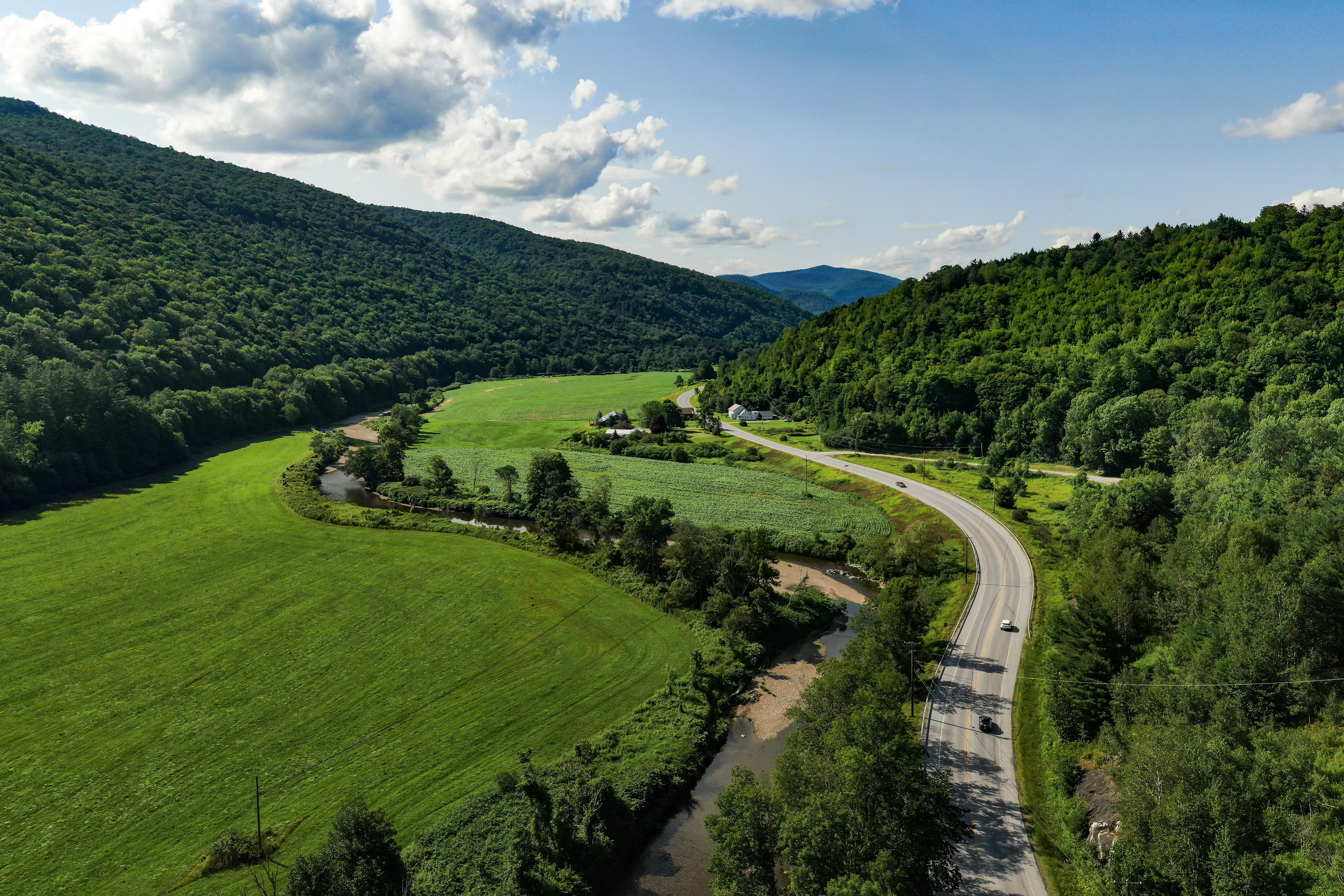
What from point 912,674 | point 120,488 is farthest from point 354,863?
point 120,488

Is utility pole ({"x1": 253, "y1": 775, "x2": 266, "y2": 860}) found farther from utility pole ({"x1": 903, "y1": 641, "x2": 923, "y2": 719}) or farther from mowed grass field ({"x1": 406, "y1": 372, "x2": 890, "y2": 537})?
mowed grass field ({"x1": 406, "y1": 372, "x2": 890, "y2": 537})

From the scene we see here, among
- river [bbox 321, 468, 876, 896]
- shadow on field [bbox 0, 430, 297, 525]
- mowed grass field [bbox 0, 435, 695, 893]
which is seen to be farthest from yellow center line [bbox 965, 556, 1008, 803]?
shadow on field [bbox 0, 430, 297, 525]

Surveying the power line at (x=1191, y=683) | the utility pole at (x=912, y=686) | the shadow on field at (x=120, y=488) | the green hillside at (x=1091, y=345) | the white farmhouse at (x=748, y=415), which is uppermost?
the green hillside at (x=1091, y=345)

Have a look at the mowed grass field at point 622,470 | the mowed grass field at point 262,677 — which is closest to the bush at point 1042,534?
the mowed grass field at point 622,470

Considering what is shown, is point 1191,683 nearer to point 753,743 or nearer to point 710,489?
point 753,743

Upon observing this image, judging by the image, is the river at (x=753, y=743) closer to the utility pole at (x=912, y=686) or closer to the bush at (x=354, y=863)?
the utility pole at (x=912, y=686)

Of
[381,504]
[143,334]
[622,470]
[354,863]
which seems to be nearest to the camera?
[354,863]

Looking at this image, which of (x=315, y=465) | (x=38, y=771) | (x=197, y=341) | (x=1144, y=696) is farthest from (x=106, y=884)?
(x=197, y=341)

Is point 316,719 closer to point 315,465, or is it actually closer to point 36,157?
point 315,465
